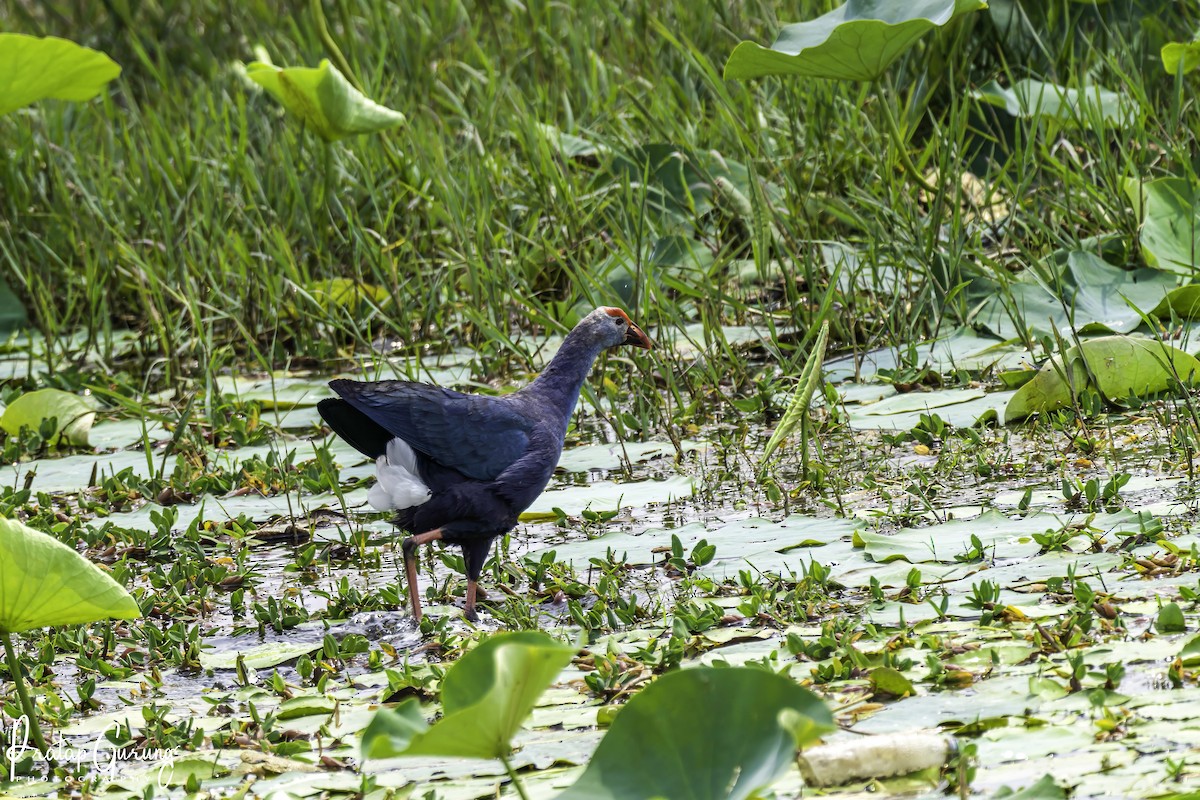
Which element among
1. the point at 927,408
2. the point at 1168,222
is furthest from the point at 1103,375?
the point at 1168,222

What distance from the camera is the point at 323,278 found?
6.22 m

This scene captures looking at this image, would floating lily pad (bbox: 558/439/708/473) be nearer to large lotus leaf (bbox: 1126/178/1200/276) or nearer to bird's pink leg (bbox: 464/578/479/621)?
bird's pink leg (bbox: 464/578/479/621)

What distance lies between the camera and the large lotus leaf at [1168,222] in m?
4.66

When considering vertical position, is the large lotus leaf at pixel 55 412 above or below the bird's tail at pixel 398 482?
below

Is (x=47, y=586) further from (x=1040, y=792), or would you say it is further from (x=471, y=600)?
(x=1040, y=792)

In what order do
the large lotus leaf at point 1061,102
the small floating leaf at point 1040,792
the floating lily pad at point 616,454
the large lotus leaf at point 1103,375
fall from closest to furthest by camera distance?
1. the small floating leaf at point 1040,792
2. the large lotus leaf at point 1103,375
3. the floating lily pad at point 616,454
4. the large lotus leaf at point 1061,102

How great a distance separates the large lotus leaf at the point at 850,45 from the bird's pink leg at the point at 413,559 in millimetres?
1889

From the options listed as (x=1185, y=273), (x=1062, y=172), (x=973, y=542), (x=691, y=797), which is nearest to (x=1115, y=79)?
(x=1062, y=172)

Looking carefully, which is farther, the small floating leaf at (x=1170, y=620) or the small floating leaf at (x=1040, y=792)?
the small floating leaf at (x=1170, y=620)

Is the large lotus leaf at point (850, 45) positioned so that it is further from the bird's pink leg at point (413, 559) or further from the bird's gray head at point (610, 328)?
the bird's pink leg at point (413, 559)

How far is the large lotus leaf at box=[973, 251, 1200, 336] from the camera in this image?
4.60m

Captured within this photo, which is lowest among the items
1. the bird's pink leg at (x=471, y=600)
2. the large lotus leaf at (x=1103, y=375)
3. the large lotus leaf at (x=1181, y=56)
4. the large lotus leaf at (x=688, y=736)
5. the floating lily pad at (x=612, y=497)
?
the floating lily pad at (x=612, y=497)

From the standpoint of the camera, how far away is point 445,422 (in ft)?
11.8

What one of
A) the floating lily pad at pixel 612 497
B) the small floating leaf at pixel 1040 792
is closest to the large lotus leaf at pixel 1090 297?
the floating lily pad at pixel 612 497
